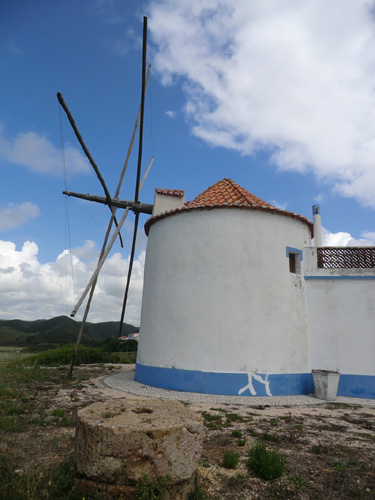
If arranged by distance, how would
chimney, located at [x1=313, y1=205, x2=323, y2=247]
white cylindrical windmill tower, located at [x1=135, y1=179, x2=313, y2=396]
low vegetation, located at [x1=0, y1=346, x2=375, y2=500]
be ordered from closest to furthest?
low vegetation, located at [x1=0, y1=346, x2=375, y2=500], white cylindrical windmill tower, located at [x1=135, y1=179, x2=313, y2=396], chimney, located at [x1=313, y1=205, x2=323, y2=247]

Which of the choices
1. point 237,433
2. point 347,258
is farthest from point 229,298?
point 237,433

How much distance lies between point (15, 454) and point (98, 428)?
1.86 meters

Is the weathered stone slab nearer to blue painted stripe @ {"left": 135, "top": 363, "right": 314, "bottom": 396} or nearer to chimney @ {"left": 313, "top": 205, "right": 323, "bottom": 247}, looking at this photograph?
blue painted stripe @ {"left": 135, "top": 363, "right": 314, "bottom": 396}

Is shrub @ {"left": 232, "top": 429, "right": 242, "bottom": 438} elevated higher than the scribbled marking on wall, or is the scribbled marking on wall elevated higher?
the scribbled marking on wall

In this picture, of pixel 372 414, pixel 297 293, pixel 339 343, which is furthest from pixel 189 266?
pixel 372 414

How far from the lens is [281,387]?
31.3ft

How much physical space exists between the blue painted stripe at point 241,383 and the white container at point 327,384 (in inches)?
25.3

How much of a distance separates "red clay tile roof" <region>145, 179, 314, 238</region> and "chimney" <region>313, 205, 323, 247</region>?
0.21 m

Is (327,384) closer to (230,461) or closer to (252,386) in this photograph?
(252,386)

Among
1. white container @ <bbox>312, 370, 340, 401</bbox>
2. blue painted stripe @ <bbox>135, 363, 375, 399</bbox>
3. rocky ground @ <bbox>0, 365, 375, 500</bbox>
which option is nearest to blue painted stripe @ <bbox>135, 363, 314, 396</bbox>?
blue painted stripe @ <bbox>135, 363, 375, 399</bbox>

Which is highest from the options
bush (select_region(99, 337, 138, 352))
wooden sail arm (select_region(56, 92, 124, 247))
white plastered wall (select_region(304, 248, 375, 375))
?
wooden sail arm (select_region(56, 92, 124, 247))

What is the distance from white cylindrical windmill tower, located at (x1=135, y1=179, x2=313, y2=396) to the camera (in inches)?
375

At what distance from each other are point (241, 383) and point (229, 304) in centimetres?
217

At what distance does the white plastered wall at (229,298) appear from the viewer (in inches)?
379
